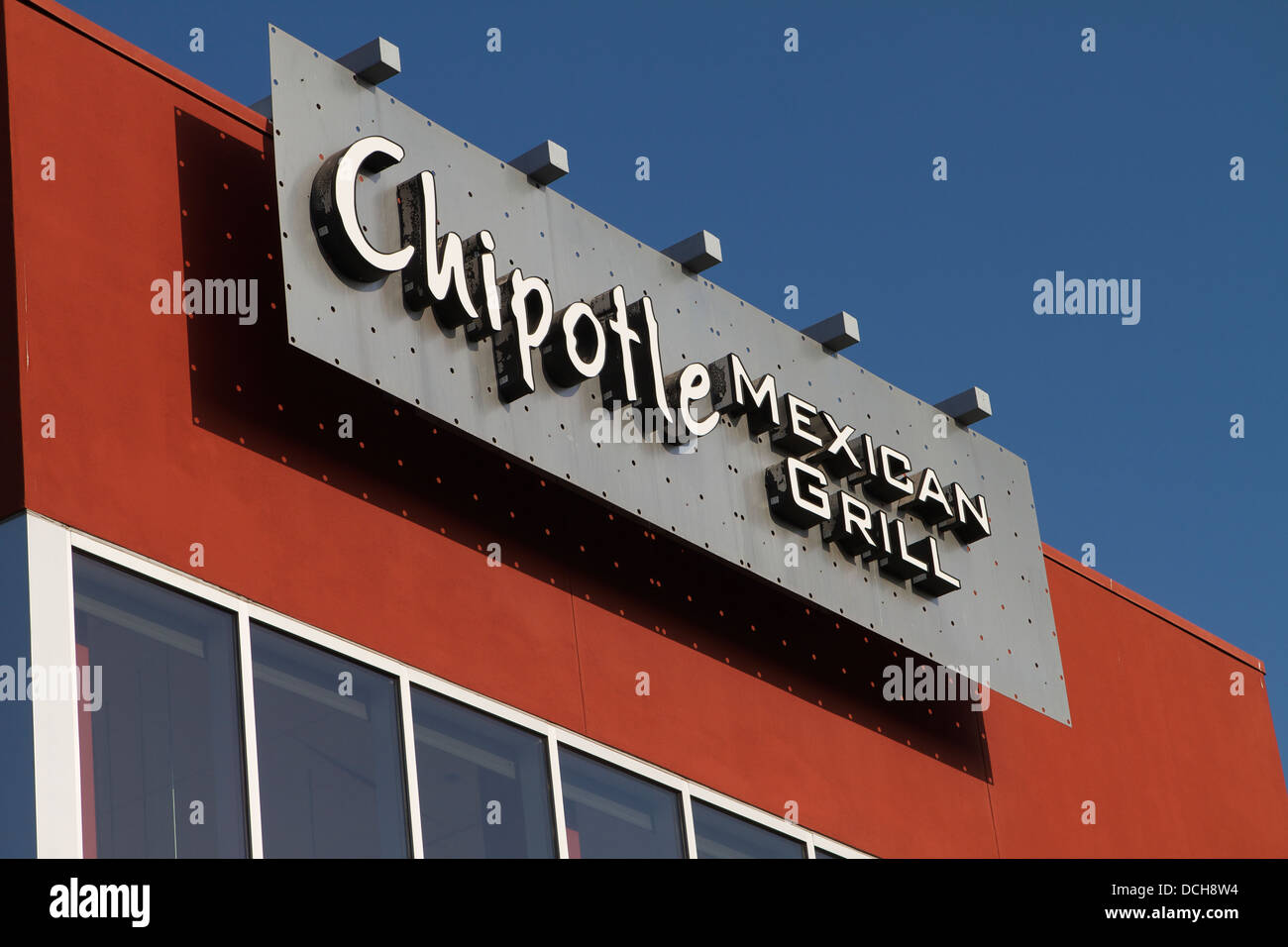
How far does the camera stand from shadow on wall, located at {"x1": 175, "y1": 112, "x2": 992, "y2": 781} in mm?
11609

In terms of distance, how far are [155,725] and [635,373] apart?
500cm

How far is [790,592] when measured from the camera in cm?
1451

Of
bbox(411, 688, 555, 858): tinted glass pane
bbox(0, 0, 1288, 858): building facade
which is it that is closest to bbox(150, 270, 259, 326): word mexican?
bbox(0, 0, 1288, 858): building facade

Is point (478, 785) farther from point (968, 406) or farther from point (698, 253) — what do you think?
point (968, 406)

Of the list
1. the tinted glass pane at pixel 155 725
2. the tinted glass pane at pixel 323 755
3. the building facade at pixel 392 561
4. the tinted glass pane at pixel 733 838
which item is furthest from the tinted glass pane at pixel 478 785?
the tinted glass pane at pixel 733 838

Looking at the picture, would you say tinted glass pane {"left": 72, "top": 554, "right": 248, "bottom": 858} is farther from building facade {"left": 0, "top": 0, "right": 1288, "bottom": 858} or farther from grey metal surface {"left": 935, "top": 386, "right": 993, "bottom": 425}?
grey metal surface {"left": 935, "top": 386, "right": 993, "bottom": 425}

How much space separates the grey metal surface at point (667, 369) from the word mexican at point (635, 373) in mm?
108

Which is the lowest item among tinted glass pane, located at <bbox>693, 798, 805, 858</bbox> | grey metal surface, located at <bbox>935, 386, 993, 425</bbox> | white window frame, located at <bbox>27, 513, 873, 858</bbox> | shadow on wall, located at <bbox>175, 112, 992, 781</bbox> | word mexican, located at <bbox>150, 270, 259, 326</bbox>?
tinted glass pane, located at <bbox>693, 798, 805, 858</bbox>

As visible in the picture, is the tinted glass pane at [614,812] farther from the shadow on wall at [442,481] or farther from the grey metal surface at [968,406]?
the grey metal surface at [968,406]

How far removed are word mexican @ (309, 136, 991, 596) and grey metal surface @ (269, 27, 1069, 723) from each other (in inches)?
4.3

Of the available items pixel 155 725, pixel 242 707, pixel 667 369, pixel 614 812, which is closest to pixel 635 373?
pixel 667 369

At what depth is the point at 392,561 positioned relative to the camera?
11992 millimetres
